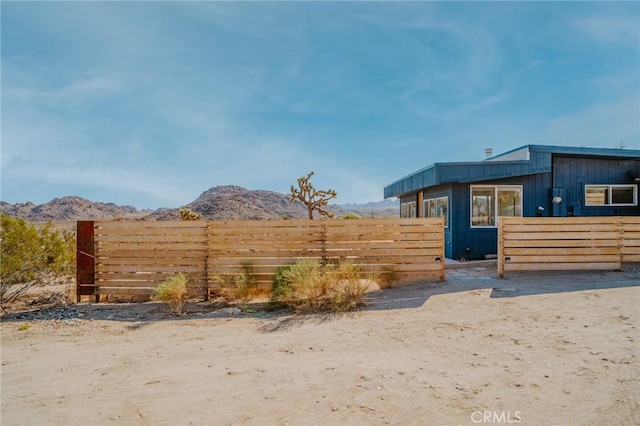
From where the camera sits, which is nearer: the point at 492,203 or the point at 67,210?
the point at 492,203

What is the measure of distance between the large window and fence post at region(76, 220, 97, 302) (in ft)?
35.3

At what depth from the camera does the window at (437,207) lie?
40.1ft

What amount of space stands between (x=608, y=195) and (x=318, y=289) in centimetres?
1205

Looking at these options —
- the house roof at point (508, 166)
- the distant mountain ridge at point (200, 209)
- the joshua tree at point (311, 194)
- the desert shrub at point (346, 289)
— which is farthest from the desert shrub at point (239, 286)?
the distant mountain ridge at point (200, 209)

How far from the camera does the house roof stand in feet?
36.1

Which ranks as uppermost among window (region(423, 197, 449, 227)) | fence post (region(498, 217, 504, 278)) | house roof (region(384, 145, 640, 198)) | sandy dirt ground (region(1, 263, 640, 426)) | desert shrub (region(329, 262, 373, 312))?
house roof (region(384, 145, 640, 198))

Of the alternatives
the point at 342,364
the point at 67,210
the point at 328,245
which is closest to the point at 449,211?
the point at 328,245

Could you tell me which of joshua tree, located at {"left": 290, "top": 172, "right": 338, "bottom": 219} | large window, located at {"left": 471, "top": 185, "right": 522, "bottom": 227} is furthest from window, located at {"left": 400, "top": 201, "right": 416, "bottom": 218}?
large window, located at {"left": 471, "top": 185, "right": 522, "bottom": 227}

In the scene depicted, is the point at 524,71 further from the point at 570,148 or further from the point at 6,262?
the point at 6,262

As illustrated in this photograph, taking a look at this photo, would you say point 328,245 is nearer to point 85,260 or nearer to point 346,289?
point 346,289

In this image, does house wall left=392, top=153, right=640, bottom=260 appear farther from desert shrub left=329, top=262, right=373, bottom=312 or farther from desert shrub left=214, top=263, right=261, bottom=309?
desert shrub left=214, top=263, right=261, bottom=309

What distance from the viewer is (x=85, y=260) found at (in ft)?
25.4

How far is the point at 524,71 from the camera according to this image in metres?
13.7

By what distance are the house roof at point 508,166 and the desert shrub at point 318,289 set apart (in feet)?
18.7
